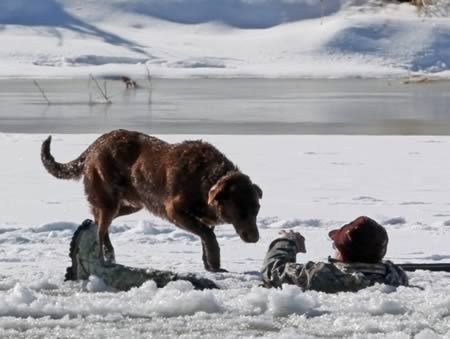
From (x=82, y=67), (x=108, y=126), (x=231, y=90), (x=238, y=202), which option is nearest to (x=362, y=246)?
(x=238, y=202)

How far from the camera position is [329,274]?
5891 mm

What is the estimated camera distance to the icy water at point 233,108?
20219 mm

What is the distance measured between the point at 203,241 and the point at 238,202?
0.44 meters

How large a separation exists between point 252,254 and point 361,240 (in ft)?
6.39

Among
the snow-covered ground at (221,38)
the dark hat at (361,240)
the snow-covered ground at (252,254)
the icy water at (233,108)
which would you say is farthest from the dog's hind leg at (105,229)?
the snow-covered ground at (221,38)

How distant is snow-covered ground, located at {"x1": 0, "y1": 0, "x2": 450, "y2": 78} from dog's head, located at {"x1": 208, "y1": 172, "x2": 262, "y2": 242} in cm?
3934

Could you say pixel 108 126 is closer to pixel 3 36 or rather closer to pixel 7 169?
pixel 7 169

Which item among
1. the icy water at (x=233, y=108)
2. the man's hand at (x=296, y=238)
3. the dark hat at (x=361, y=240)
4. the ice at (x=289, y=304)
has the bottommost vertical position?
the icy water at (x=233, y=108)

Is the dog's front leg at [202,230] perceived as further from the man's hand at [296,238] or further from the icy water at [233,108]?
the icy water at [233,108]

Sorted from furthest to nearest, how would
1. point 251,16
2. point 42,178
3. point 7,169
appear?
1. point 251,16
2. point 7,169
3. point 42,178

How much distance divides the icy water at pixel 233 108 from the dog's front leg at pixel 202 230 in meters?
12.0

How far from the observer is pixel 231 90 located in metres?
35.1

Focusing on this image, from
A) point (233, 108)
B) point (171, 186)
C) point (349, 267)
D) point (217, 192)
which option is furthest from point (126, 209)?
point (233, 108)

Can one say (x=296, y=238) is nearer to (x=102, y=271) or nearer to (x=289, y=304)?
(x=289, y=304)
